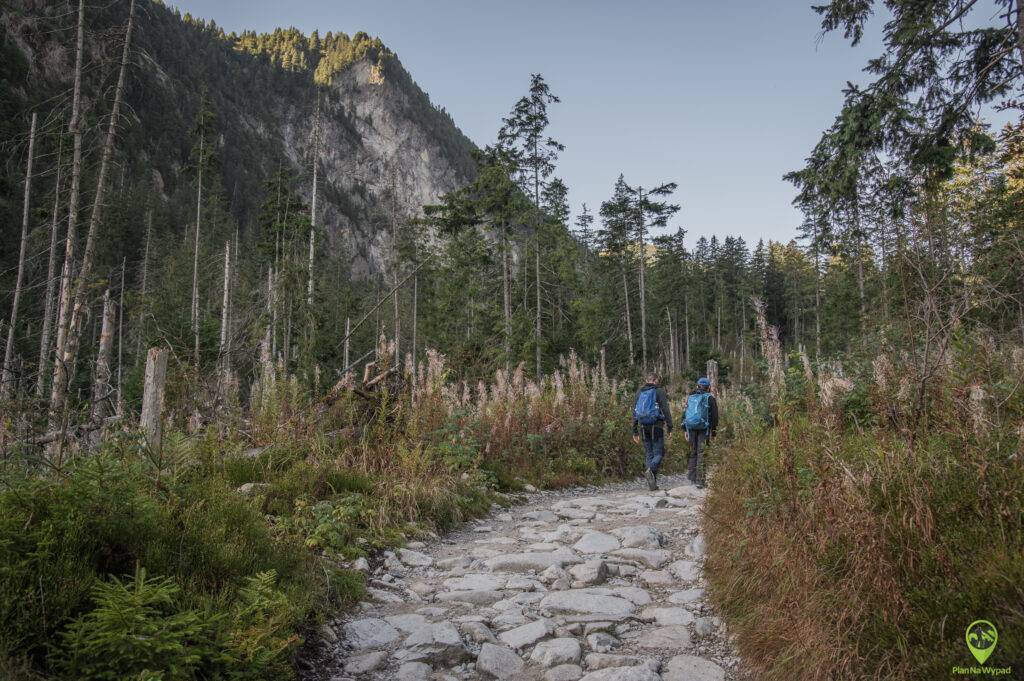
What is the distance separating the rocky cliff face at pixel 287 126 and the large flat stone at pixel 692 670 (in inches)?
2392

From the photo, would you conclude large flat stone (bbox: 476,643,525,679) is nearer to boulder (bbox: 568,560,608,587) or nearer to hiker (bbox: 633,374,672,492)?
boulder (bbox: 568,560,608,587)

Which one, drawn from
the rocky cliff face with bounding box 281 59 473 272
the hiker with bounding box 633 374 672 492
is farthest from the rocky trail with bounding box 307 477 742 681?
the rocky cliff face with bounding box 281 59 473 272

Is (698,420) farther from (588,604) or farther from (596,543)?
(588,604)

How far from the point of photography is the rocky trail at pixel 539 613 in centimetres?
322

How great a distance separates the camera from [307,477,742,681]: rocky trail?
3223 mm

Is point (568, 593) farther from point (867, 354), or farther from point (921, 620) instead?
point (867, 354)

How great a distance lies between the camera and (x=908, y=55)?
8.60m

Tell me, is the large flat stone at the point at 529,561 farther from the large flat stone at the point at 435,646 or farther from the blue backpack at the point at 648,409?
the blue backpack at the point at 648,409

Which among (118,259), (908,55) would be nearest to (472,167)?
(118,259)

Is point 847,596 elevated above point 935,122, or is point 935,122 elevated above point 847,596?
point 935,122

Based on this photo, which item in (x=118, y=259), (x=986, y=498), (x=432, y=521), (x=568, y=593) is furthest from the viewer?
(x=118, y=259)

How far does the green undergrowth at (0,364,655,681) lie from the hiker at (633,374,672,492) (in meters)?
3.13

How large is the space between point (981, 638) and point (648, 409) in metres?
7.51

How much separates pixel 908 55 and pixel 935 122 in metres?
1.13
